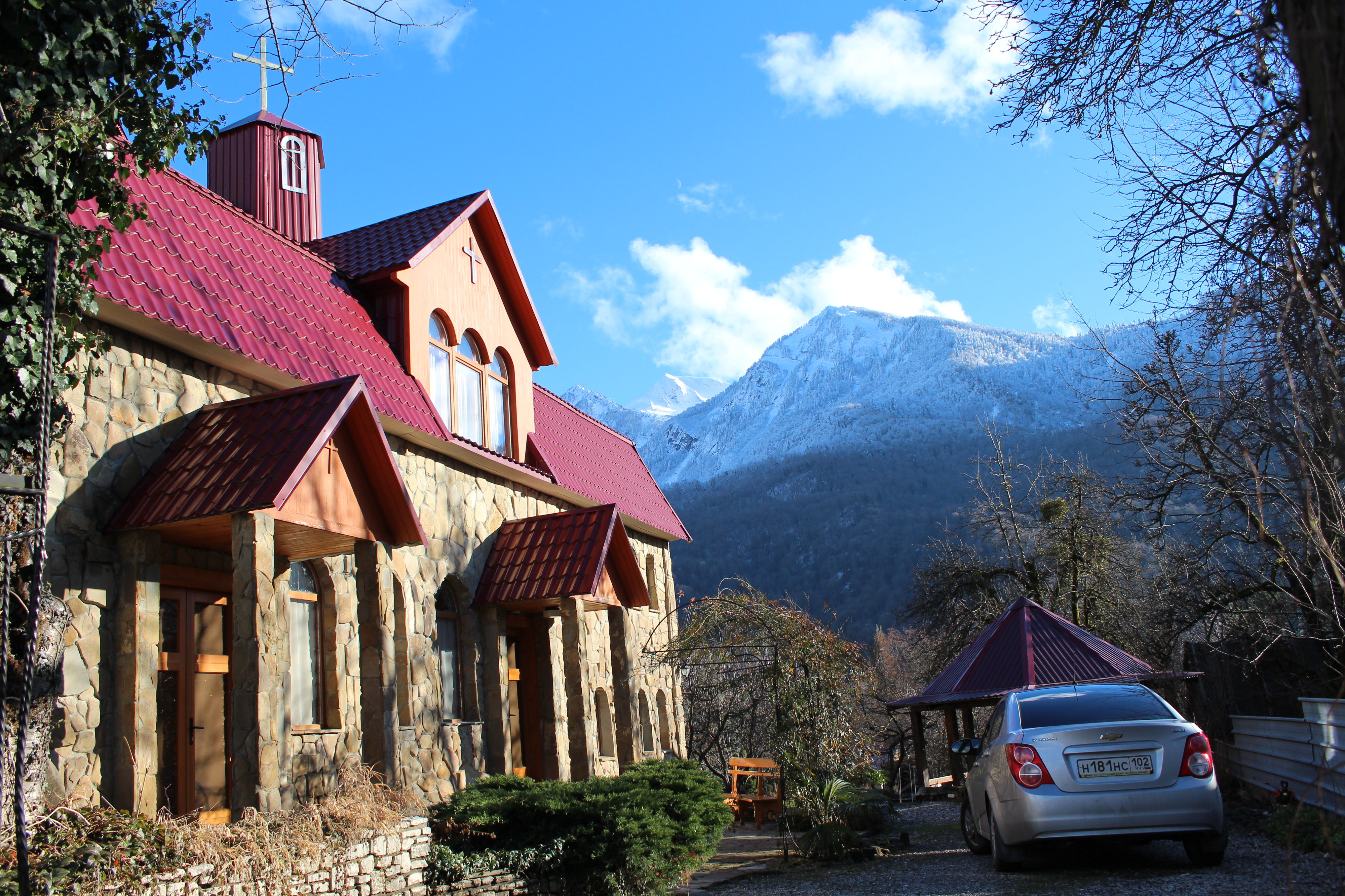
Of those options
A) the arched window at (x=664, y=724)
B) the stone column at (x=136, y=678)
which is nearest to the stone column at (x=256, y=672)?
the stone column at (x=136, y=678)

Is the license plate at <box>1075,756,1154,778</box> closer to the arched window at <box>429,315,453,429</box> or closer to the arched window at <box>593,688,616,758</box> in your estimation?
the arched window at <box>429,315,453,429</box>

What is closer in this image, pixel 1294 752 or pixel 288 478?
pixel 288 478

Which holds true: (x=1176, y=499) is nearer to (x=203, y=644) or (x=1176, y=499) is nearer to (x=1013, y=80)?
(x=1013, y=80)

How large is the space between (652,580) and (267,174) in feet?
36.9

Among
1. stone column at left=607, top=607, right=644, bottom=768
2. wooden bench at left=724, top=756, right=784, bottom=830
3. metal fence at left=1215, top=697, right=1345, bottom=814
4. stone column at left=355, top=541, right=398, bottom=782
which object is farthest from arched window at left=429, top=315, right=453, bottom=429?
metal fence at left=1215, top=697, right=1345, bottom=814

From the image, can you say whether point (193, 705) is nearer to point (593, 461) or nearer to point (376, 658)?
point (376, 658)

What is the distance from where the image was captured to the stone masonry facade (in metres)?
8.23

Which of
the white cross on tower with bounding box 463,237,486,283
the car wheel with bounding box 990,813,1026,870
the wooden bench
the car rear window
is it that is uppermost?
the white cross on tower with bounding box 463,237,486,283

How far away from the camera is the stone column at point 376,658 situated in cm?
1032

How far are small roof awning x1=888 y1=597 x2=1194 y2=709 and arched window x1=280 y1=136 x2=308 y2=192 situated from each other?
14.5 meters

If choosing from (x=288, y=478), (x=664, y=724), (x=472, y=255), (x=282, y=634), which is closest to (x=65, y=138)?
(x=288, y=478)

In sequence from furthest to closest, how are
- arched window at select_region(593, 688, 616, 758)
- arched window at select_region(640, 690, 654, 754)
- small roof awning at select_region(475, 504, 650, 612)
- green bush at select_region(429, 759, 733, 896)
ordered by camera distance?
arched window at select_region(640, 690, 654, 754) < arched window at select_region(593, 688, 616, 758) < small roof awning at select_region(475, 504, 650, 612) < green bush at select_region(429, 759, 733, 896)

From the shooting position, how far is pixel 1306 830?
8586 millimetres

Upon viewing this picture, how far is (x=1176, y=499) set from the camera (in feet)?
64.7
